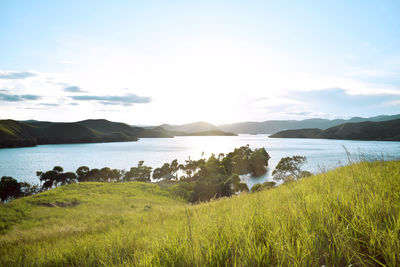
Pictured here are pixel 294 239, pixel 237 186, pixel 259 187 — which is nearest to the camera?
pixel 294 239

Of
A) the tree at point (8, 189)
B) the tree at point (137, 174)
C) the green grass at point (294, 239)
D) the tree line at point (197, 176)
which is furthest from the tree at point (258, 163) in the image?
the green grass at point (294, 239)

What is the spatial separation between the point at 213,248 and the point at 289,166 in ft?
199

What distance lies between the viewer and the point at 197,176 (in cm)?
7662

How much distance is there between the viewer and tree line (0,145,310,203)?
49.2 metres

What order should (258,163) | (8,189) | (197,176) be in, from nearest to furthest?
(8,189)
(197,176)
(258,163)

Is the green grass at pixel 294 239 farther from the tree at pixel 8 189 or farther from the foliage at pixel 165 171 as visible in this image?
the foliage at pixel 165 171

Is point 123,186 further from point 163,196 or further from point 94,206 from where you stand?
point 94,206

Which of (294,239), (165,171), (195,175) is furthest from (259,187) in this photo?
(165,171)

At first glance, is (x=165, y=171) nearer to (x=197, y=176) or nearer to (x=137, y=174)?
(x=137, y=174)

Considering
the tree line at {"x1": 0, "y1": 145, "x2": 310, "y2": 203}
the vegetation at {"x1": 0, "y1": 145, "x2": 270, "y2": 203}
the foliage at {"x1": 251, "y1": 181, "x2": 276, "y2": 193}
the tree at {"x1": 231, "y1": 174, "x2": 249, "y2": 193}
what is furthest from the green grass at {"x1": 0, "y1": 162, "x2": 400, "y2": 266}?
the tree at {"x1": 231, "y1": 174, "x2": 249, "y2": 193}

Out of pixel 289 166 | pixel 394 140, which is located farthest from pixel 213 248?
pixel 394 140

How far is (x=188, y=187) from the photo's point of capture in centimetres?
5097

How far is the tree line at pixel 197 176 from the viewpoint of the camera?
4919 centimetres

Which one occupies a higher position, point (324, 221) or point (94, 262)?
point (324, 221)
